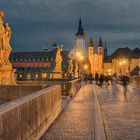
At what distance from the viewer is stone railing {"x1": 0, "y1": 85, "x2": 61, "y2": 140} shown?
6.74 meters

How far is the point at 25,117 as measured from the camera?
28.2 feet

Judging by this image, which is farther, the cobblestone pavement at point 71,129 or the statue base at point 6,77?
the statue base at point 6,77

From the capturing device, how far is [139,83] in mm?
57031

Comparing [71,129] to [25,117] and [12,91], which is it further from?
[12,91]

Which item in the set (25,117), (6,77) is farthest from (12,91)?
(25,117)

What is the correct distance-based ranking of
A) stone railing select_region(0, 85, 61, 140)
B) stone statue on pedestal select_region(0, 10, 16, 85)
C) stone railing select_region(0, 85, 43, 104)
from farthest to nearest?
stone statue on pedestal select_region(0, 10, 16, 85), stone railing select_region(0, 85, 43, 104), stone railing select_region(0, 85, 61, 140)

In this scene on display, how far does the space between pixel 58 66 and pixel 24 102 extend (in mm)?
43562

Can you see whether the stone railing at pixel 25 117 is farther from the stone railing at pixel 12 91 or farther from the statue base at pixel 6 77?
the statue base at pixel 6 77

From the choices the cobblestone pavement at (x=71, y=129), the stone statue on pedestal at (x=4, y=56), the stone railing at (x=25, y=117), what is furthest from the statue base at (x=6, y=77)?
the stone railing at (x=25, y=117)

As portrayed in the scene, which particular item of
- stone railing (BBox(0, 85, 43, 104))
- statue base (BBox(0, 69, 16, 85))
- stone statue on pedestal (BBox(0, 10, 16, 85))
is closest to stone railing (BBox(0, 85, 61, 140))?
stone railing (BBox(0, 85, 43, 104))

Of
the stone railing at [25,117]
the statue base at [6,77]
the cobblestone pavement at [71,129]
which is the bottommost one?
the cobblestone pavement at [71,129]

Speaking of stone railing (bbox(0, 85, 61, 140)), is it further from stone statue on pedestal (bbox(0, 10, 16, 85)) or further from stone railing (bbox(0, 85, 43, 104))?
stone statue on pedestal (bbox(0, 10, 16, 85))

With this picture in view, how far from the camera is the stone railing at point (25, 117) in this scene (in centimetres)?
674

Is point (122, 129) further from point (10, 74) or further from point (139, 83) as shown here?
point (139, 83)
